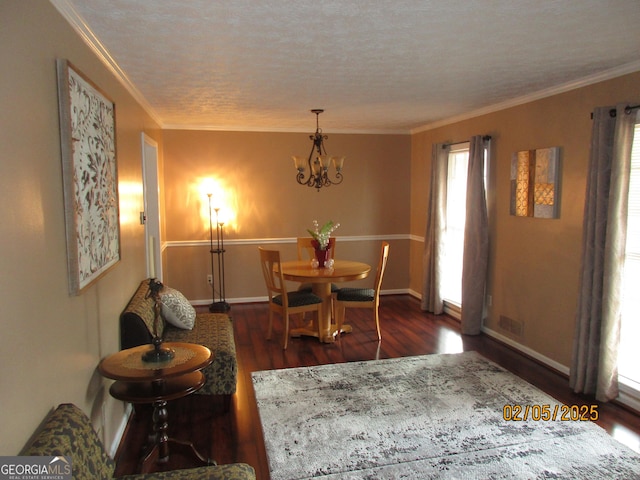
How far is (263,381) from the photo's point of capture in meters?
3.89

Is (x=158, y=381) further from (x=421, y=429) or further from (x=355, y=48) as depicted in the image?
(x=355, y=48)

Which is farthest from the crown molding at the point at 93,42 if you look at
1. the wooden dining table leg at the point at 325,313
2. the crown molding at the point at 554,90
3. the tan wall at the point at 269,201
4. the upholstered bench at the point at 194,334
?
the crown molding at the point at 554,90

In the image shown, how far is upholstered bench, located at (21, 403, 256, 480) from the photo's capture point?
157cm

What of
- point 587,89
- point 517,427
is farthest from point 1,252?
point 587,89

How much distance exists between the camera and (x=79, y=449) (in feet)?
5.52

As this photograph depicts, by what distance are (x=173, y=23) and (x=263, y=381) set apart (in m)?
2.76

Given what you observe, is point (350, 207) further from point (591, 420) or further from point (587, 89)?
point (591, 420)

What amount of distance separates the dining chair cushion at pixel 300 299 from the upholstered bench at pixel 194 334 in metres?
0.80

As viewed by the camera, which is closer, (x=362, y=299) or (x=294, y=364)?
(x=294, y=364)

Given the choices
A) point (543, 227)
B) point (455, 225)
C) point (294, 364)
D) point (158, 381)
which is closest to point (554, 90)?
point (543, 227)

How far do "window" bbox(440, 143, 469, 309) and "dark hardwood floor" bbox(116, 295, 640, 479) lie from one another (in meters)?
0.37

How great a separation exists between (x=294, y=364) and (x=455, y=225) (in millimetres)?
2698

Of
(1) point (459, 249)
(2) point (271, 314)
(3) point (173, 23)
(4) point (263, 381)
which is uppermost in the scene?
(3) point (173, 23)

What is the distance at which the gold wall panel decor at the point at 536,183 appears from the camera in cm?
395
